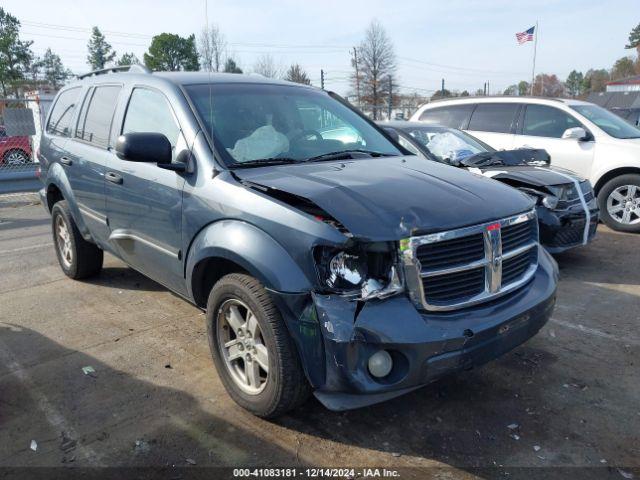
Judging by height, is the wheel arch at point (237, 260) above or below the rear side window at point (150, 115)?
below

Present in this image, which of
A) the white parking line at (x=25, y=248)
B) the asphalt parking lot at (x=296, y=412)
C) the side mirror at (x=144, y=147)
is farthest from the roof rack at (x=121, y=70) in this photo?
the white parking line at (x=25, y=248)

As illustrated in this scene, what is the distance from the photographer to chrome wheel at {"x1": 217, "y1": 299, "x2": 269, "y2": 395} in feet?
9.57

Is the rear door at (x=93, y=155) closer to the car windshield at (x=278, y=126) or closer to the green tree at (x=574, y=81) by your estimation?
the car windshield at (x=278, y=126)

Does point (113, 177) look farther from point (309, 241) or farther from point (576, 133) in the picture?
point (576, 133)

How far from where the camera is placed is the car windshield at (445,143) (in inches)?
260

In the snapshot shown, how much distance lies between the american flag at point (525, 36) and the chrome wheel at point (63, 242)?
88.4 feet

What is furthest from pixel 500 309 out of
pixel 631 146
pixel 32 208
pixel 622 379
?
pixel 32 208

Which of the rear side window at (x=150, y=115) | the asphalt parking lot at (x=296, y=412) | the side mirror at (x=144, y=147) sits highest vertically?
the rear side window at (x=150, y=115)

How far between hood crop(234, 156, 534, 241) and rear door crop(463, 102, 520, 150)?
554cm

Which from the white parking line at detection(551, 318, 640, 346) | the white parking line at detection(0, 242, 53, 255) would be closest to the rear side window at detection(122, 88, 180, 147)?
the white parking line at detection(551, 318, 640, 346)

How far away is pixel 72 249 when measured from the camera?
5293mm

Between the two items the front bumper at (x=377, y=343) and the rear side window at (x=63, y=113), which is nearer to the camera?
the front bumper at (x=377, y=343)

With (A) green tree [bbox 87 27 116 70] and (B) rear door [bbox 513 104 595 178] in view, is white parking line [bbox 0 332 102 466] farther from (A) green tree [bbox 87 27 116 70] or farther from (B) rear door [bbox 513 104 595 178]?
(A) green tree [bbox 87 27 116 70]

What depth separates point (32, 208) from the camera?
33.8 ft
